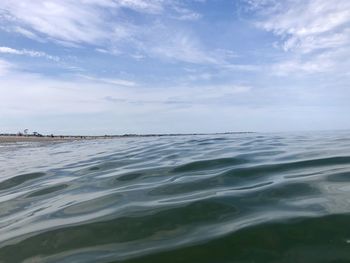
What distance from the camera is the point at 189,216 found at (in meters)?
4.70

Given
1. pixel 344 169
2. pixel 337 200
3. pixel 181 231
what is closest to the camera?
pixel 181 231

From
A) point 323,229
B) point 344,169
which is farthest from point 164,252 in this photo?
point 344,169

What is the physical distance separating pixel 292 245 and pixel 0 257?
2.84 m

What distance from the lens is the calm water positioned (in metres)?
3.57

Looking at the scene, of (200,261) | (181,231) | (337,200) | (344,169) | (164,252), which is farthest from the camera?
(344,169)

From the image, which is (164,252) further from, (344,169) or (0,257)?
(344,169)

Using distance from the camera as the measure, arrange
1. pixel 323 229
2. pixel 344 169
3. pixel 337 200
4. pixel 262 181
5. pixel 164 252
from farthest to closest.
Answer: pixel 344 169 → pixel 262 181 → pixel 337 200 → pixel 323 229 → pixel 164 252

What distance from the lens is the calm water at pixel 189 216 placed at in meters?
3.57

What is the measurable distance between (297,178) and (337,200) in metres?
1.58

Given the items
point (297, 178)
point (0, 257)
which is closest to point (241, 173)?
point (297, 178)

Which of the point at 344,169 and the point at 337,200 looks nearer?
the point at 337,200

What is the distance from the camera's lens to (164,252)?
3.59 m

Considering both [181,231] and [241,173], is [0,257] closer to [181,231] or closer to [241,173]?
[181,231]

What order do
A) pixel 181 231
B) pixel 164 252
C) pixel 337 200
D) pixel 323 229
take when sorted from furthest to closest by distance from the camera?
pixel 337 200 → pixel 181 231 → pixel 323 229 → pixel 164 252
